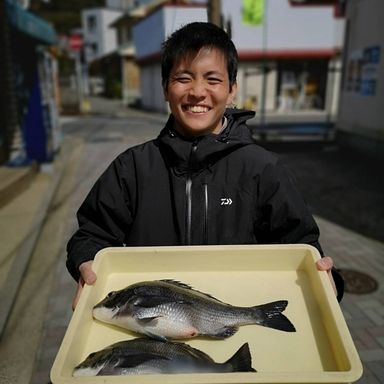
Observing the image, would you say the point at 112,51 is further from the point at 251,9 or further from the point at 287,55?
the point at 251,9

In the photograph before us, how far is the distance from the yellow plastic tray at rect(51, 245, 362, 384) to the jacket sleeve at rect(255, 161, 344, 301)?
0.55 ft

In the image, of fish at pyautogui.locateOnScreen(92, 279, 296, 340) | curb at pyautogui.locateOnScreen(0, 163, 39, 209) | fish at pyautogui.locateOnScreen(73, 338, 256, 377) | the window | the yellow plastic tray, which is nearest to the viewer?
the yellow plastic tray

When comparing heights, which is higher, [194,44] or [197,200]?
[194,44]

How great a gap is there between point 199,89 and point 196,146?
248 millimetres

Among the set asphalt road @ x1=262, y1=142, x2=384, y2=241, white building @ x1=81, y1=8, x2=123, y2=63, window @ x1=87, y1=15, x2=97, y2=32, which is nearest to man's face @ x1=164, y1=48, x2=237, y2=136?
asphalt road @ x1=262, y1=142, x2=384, y2=241

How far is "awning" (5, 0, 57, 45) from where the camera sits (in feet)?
27.3

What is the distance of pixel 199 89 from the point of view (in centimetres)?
184

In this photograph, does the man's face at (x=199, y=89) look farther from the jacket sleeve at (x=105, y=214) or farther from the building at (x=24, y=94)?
the building at (x=24, y=94)

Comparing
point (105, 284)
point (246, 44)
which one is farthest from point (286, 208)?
point (246, 44)

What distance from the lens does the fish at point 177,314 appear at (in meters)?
1.48

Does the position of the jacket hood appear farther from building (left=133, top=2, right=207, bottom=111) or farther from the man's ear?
building (left=133, top=2, right=207, bottom=111)

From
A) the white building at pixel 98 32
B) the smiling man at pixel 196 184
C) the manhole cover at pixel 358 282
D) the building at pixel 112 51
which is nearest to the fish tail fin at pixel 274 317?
the smiling man at pixel 196 184

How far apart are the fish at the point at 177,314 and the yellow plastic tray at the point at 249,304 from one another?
1.3 inches

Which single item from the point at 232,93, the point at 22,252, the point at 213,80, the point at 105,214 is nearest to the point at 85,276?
the point at 105,214
